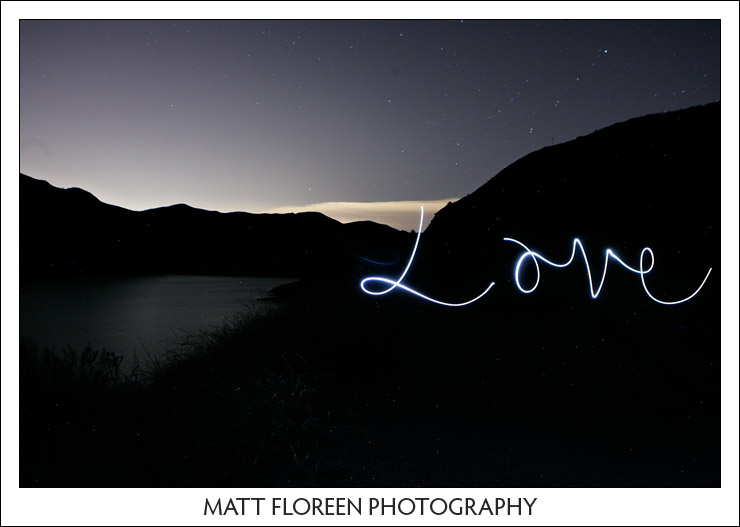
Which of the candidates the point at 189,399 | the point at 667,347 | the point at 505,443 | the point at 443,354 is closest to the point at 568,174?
the point at 667,347

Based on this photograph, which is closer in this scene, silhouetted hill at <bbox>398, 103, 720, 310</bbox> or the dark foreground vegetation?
the dark foreground vegetation

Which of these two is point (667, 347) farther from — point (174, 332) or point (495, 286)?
point (174, 332)

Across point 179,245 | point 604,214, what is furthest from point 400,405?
point 179,245

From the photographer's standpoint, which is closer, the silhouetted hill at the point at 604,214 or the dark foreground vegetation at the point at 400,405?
the dark foreground vegetation at the point at 400,405

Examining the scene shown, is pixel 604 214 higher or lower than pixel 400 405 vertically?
higher

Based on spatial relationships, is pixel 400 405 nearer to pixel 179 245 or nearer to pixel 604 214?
pixel 604 214
